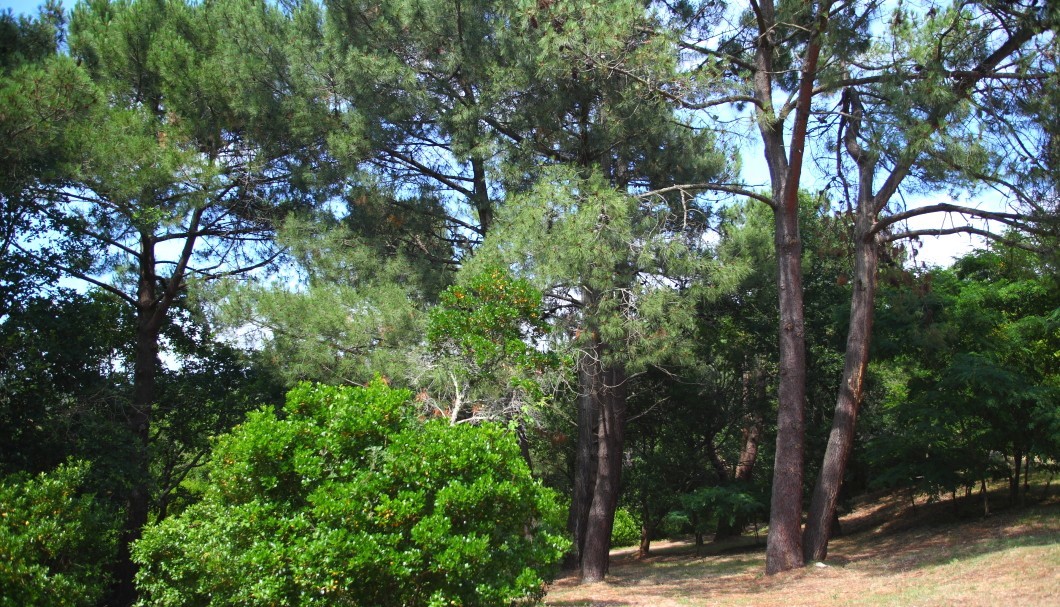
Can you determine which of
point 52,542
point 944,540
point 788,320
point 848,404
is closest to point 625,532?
point 944,540

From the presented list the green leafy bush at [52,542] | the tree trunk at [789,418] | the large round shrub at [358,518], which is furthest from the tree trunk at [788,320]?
the green leafy bush at [52,542]

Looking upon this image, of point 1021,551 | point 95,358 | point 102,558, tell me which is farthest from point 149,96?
point 1021,551

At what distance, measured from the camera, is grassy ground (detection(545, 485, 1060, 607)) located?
6684 millimetres

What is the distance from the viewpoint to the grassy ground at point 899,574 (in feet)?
21.9

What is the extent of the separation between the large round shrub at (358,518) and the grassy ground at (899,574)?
2.71m

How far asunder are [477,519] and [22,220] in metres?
8.11

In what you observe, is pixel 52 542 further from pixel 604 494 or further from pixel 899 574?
pixel 899 574

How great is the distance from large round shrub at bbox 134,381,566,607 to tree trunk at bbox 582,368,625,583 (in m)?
5.03

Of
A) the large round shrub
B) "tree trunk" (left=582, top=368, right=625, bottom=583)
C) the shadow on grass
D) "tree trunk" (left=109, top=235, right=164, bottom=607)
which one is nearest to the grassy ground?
the shadow on grass

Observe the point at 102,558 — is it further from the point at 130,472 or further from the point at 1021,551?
the point at 1021,551

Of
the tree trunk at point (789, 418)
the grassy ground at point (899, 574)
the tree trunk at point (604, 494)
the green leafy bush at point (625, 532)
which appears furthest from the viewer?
the green leafy bush at point (625, 532)

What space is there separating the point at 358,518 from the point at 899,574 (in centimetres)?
599

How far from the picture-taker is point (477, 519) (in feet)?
18.2

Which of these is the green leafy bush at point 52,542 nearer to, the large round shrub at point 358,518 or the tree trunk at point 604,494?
the large round shrub at point 358,518
